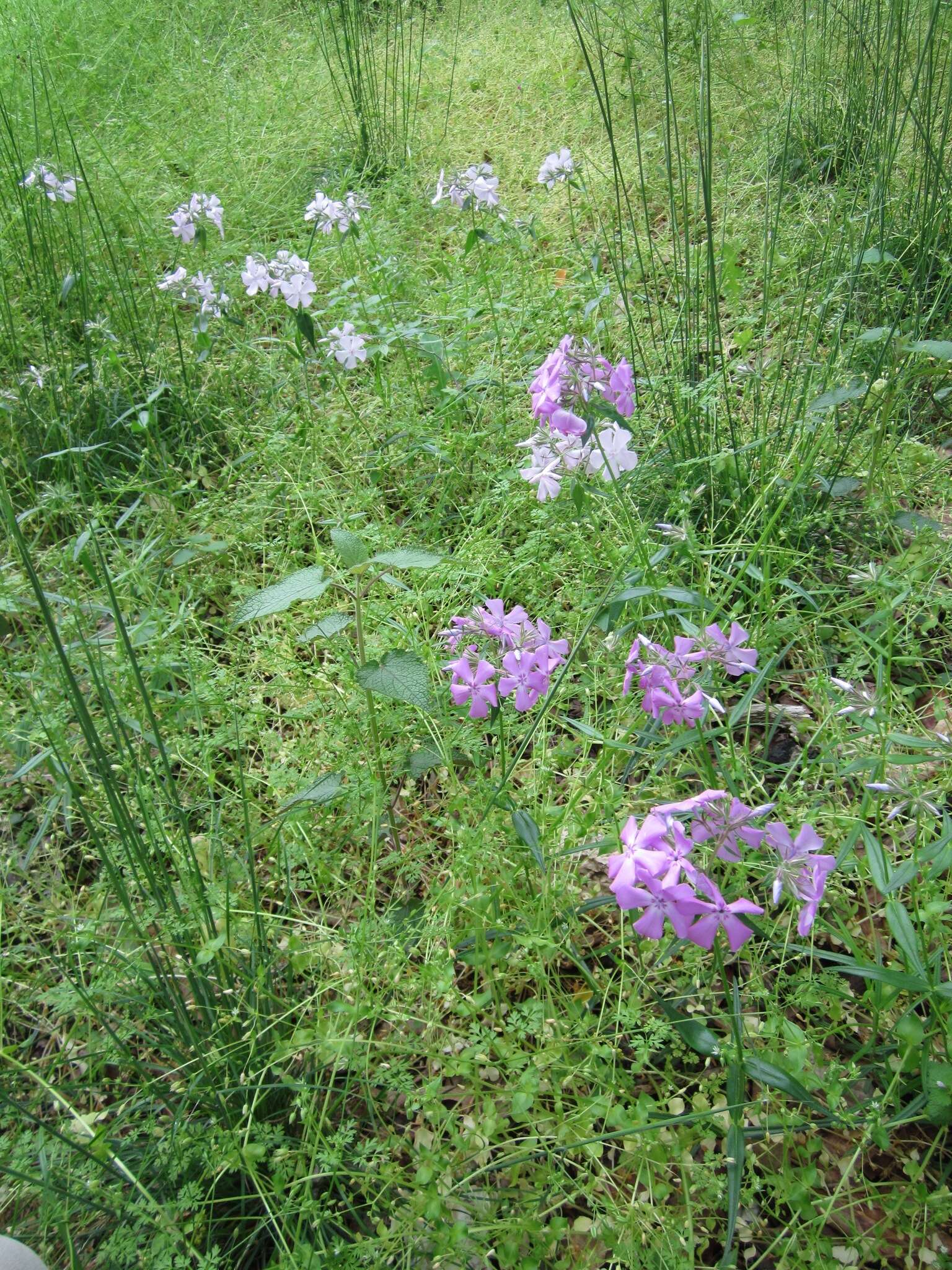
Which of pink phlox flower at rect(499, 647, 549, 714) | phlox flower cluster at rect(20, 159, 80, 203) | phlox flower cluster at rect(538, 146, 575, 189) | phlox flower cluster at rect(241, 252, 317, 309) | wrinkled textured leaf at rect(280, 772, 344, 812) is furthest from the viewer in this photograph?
phlox flower cluster at rect(20, 159, 80, 203)

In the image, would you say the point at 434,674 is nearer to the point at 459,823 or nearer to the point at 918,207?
the point at 459,823

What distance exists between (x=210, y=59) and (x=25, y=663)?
3.43 metres

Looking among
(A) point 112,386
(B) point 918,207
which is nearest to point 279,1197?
(A) point 112,386

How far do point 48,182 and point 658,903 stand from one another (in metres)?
2.35

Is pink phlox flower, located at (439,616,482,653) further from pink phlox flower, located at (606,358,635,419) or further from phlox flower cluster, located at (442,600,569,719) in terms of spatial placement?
pink phlox flower, located at (606,358,635,419)

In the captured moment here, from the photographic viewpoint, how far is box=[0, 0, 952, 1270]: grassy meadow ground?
0.98 meters

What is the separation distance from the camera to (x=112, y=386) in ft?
7.36

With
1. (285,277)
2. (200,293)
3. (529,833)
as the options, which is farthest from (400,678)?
(200,293)

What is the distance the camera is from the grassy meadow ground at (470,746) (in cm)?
98

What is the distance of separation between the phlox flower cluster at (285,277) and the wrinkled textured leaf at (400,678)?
3.20ft

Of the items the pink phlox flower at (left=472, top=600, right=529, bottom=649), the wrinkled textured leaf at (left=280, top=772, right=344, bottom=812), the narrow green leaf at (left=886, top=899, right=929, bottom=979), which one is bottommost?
the narrow green leaf at (left=886, top=899, right=929, bottom=979)

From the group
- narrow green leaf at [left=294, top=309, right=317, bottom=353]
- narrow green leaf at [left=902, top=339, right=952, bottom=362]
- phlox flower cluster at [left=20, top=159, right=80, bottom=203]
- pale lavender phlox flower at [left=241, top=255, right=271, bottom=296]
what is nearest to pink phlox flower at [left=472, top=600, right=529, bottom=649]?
narrow green leaf at [left=294, top=309, right=317, bottom=353]

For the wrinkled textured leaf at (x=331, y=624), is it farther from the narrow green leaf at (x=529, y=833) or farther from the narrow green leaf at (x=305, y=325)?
the narrow green leaf at (x=305, y=325)

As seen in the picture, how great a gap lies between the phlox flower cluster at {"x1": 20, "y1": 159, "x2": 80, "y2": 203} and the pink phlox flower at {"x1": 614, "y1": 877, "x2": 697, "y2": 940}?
2.28 meters
